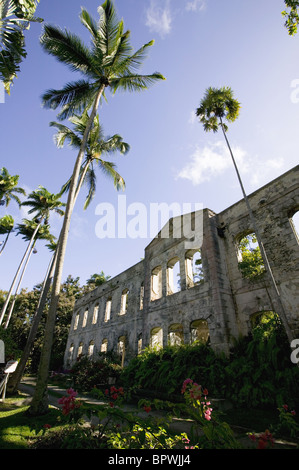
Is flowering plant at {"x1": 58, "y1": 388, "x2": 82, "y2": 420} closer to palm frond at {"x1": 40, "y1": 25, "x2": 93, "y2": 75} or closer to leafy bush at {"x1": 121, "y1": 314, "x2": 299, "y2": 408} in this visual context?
leafy bush at {"x1": 121, "y1": 314, "x2": 299, "y2": 408}

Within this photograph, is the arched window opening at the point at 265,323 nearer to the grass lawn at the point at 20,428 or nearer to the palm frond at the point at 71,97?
the grass lawn at the point at 20,428

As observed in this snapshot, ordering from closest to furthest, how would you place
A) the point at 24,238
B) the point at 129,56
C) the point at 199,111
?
the point at 129,56, the point at 199,111, the point at 24,238

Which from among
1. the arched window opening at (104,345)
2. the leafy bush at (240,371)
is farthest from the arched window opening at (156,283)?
the arched window opening at (104,345)

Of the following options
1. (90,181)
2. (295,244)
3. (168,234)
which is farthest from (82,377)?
(295,244)

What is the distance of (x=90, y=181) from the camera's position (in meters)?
14.3

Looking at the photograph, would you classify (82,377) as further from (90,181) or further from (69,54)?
(69,54)

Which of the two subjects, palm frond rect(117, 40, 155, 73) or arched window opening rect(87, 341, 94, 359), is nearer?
palm frond rect(117, 40, 155, 73)

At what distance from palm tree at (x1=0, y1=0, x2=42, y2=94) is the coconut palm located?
274 inches

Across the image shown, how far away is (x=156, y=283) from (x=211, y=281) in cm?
574

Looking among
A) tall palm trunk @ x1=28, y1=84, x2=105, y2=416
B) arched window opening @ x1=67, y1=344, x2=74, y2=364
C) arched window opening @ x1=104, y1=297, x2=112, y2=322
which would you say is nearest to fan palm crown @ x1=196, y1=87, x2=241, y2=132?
tall palm trunk @ x1=28, y1=84, x2=105, y2=416

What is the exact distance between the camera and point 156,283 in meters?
15.5

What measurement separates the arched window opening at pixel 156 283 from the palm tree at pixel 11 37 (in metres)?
12.5

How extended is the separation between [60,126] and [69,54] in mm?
3930

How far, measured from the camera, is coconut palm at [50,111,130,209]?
1291 cm
